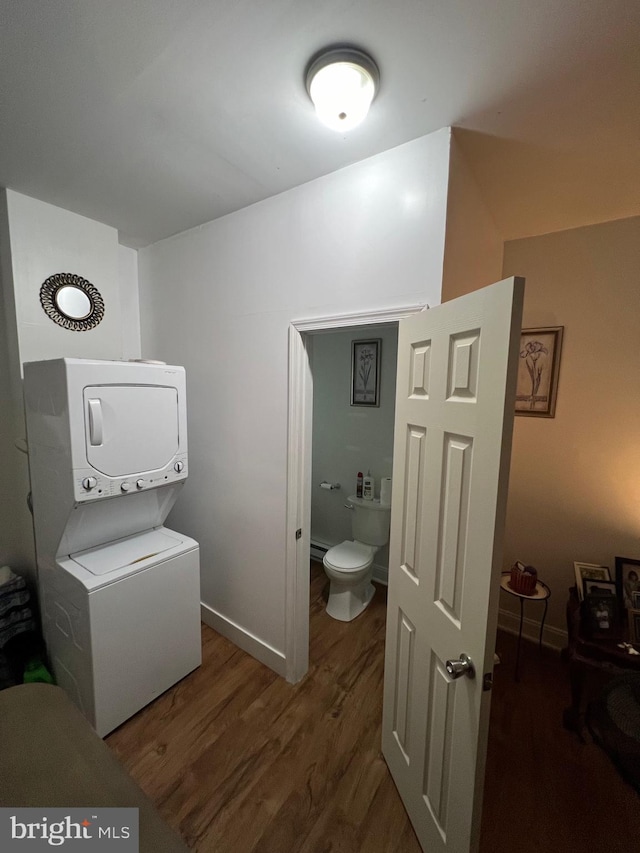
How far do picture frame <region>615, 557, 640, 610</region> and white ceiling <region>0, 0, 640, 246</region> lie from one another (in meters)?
1.81

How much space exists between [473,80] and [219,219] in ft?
4.57

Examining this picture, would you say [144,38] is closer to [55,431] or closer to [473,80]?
[473,80]

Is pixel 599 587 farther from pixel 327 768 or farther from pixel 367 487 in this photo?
pixel 327 768

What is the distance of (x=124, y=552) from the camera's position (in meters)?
1.66

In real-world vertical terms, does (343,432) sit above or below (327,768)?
above

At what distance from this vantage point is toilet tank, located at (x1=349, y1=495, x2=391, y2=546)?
251 cm

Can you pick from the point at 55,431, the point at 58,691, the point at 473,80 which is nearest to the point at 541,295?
the point at 473,80

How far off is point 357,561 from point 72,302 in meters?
2.43

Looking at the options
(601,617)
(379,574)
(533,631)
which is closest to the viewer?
(601,617)

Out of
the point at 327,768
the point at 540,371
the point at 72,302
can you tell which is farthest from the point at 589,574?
the point at 72,302

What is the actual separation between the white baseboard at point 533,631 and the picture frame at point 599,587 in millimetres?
519

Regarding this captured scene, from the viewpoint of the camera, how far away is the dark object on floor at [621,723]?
99 centimetres

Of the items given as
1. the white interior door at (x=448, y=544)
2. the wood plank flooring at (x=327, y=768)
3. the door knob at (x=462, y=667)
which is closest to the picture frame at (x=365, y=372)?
the white interior door at (x=448, y=544)

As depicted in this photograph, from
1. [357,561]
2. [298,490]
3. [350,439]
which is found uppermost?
[350,439]
